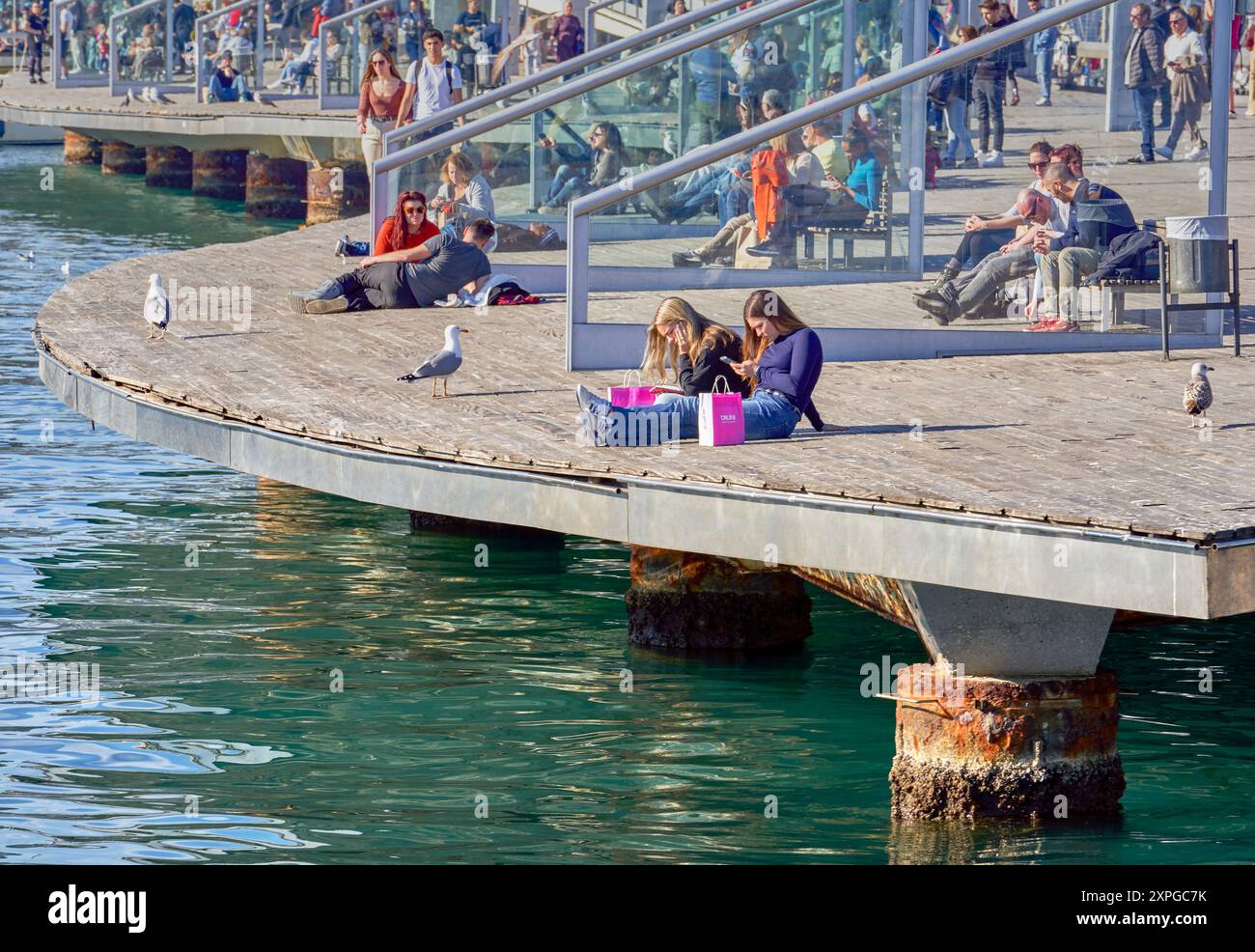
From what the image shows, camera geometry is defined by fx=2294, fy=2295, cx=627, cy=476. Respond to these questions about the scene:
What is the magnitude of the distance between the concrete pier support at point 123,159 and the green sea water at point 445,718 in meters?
35.4

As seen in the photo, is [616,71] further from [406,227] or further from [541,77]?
[541,77]

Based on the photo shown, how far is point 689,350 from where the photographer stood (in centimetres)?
1558

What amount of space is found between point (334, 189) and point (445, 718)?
92.5 ft

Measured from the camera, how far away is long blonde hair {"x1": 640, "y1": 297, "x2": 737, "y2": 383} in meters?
15.5

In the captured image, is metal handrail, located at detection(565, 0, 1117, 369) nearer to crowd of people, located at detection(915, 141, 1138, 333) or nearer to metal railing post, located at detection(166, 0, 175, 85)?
crowd of people, located at detection(915, 141, 1138, 333)

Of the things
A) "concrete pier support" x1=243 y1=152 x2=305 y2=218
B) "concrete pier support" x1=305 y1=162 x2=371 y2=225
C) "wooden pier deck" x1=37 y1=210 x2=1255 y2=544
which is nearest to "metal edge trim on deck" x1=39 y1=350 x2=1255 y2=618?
"wooden pier deck" x1=37 y1=210 x2=1255 y2=544

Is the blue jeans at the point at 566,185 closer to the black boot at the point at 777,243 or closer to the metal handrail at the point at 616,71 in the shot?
the metal handrail at the point at 616,71

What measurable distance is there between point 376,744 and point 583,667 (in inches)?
93.9

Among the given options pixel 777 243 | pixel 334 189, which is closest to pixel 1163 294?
pixel 777 243

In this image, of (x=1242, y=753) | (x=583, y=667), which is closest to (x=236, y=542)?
(x=583, y=667)

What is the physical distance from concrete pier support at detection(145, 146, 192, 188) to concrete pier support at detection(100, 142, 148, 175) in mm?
2663

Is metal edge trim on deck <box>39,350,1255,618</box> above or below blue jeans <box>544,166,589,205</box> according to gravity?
below

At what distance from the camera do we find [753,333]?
15172 millimetres

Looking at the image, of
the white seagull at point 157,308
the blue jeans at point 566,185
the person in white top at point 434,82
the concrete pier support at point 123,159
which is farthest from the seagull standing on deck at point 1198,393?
the concrete pier support at point 123,159
